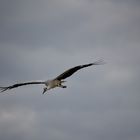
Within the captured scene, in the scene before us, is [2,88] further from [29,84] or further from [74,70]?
[74,70]

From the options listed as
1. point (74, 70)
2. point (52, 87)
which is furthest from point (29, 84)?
point (74, 70)

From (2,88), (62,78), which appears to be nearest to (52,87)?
(62,78)

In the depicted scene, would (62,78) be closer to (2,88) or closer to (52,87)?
(52,87)

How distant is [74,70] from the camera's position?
37.4 meters

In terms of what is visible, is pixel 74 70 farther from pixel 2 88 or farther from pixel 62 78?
pixel 2 88

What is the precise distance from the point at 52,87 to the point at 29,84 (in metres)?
1.77

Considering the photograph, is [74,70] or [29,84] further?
[29,84]

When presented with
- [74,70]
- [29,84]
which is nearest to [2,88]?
[29,84]

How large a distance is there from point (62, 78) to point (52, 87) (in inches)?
41.6

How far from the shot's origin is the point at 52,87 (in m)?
39.9

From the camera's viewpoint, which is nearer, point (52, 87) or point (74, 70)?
point (74, 70)

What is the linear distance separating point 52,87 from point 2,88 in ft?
12.1

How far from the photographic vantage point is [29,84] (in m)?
40.2

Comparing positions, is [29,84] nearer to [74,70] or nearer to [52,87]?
[52,87]
